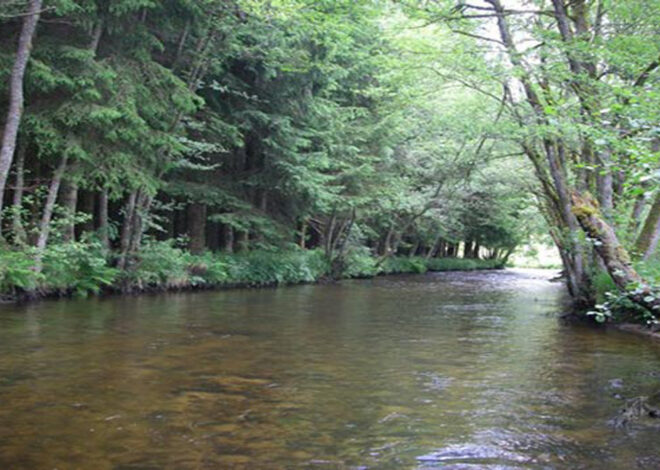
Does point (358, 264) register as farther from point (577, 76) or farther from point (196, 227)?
point (577, 76)

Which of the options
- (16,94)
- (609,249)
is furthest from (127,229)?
(609,249)

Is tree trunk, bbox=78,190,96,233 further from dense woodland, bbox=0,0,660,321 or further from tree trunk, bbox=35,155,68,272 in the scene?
tree trunk, bbox=35,155,68,272

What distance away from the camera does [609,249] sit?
7.32 metres

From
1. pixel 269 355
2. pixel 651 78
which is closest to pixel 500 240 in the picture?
pixel 651 78

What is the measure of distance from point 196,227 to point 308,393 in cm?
1614

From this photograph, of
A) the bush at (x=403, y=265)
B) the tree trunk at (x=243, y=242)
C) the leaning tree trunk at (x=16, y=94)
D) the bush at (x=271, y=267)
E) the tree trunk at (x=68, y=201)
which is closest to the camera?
the leaning tree trunk at (x=16, y=94)

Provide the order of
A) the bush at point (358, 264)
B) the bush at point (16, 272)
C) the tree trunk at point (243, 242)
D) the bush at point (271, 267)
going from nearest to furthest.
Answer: the bush at point (16, 272) → the bush at point (271, 267) → the tree trunk at point (243, 242) → the bush at point (358, 264)

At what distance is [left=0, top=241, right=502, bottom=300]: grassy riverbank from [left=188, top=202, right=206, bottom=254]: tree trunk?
670mm

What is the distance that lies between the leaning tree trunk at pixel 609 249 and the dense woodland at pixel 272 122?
0.03 m

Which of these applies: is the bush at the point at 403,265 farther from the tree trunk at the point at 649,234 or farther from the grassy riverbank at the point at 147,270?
the tree trunk at the point at 649,234

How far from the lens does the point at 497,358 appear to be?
8719mm

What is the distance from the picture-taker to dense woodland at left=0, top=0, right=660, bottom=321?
11.5 m

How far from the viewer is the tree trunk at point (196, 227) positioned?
21.3 m

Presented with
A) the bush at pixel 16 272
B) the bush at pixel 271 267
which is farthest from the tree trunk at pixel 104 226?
the bush at pixel 271 267
